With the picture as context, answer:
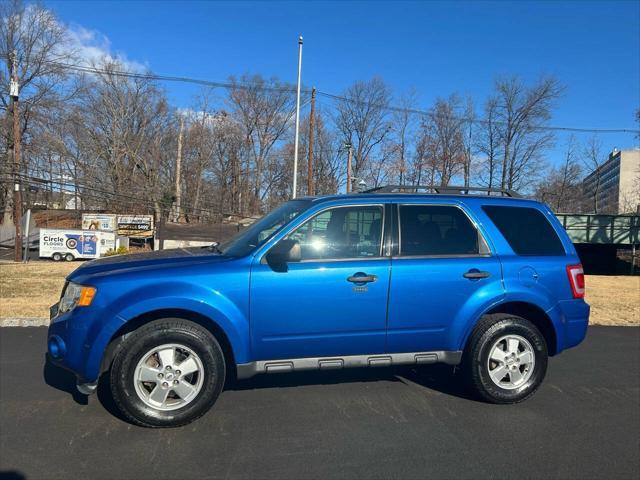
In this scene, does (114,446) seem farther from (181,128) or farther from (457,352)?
(181,128)

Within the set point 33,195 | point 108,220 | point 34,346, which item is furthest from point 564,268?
point 33,195

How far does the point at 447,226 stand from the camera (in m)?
4.18

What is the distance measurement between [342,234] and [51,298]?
7408mm

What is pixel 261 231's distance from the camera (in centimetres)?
415

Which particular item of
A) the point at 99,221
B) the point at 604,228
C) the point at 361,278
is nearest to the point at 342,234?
the point at 361,278

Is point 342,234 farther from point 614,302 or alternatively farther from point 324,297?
point 614,302

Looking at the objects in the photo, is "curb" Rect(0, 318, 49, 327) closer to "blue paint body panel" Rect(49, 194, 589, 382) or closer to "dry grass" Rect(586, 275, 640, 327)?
"blue paint body panel" Rect(49, 194, 589, 382)

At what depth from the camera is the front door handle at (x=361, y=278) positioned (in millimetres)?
3752

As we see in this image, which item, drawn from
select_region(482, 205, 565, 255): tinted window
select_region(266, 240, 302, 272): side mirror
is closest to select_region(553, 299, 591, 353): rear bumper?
select_region(482, 205, 565, 255): tinted window

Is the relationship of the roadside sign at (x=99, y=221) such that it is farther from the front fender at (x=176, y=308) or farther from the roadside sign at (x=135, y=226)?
the front fender at (x=176, y=308)

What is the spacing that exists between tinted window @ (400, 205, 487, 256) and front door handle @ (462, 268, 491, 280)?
19cm

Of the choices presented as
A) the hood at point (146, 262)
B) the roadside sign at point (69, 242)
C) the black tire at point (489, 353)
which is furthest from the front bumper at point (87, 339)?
the roadside sign at point (69, 242)

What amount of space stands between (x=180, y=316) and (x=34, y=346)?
335 cm

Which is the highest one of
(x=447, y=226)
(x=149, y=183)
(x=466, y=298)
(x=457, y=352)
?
(x=149, y=183)
